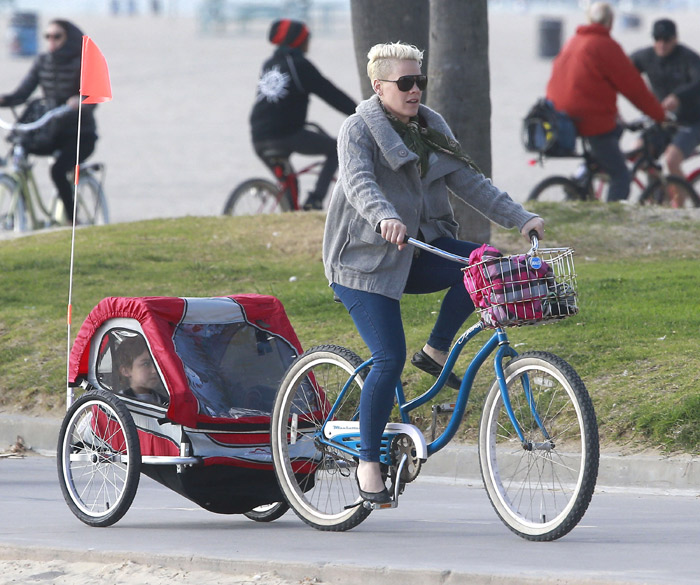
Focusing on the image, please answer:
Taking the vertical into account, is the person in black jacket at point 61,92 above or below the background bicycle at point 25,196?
above

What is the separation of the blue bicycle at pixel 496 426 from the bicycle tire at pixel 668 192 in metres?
8.87

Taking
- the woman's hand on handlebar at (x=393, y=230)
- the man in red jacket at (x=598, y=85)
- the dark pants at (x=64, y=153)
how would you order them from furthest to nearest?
the dark pants at (x=64, y=153) < the man in red jacket at (x=598, y=85) < the woman's hand on handlebar at (x=393, y=230)

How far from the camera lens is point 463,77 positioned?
1162 cm

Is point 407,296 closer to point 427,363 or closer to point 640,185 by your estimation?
point 427,363

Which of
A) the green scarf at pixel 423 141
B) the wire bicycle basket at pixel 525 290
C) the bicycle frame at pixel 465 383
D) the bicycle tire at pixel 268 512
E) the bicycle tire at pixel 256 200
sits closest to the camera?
the wire bicycle basket at pixel 525 290

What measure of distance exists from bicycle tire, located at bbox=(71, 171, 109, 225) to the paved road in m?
8.68

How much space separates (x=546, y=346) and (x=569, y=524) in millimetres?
3465

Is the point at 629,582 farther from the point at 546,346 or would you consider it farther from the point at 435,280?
the point at 546,346

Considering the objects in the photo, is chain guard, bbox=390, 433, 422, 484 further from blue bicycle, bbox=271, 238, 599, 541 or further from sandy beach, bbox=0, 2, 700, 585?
sandy beach, bbox=0, 2, 700, 585

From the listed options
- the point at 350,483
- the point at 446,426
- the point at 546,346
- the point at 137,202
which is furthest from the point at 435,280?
the point at 137,202

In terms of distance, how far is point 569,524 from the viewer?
5152 millimetres

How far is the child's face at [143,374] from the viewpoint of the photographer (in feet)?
20.2

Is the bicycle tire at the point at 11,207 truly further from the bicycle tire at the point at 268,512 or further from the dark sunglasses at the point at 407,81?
the dark sunglasses at the point at 407,81

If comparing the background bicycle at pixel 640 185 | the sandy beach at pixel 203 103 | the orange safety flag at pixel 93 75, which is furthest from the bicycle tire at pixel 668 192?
the orange safety flag at pixel 93 75
